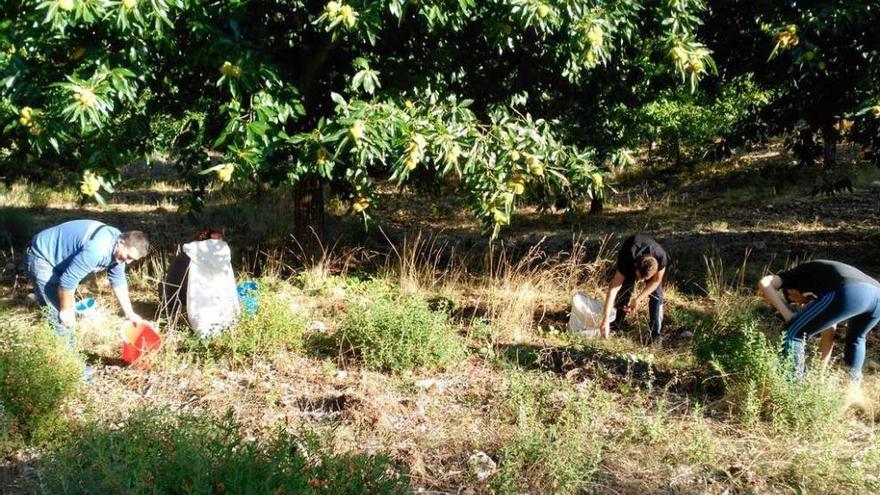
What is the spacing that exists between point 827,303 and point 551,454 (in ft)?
7.15

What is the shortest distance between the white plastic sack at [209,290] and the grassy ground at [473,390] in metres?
0.20

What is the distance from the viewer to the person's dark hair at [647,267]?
5.55 meters

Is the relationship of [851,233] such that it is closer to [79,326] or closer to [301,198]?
[301,198]

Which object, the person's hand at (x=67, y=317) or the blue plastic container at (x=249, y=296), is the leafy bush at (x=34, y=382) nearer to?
the person's hand at (x=67, y=317)

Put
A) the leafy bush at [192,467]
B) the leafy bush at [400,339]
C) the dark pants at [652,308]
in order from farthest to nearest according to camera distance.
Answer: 1. the dark pants at [652,308]
2. the leafy bush at [400,339]
3. the leafy bush at [192,467]

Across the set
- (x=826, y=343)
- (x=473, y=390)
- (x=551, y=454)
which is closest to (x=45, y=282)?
(x=473, y=390)

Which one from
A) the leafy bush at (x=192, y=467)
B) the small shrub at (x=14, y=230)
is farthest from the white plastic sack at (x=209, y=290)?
the small shrub at (x=14, y=230)

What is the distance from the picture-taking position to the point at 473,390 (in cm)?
492

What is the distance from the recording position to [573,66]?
5.54 m

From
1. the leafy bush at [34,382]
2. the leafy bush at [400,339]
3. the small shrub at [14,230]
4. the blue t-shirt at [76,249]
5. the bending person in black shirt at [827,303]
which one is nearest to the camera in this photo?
the leafy bush at [34,382]

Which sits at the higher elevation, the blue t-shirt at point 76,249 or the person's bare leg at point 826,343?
the blue t-shirt at point 76,249

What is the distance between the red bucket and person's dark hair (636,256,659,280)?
3.55 m

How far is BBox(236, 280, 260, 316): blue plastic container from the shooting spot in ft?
17.8

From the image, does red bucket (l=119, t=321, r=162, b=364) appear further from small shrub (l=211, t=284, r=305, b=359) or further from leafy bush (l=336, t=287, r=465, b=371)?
leafy bush (l=336, t=287, r=465, b=371)
